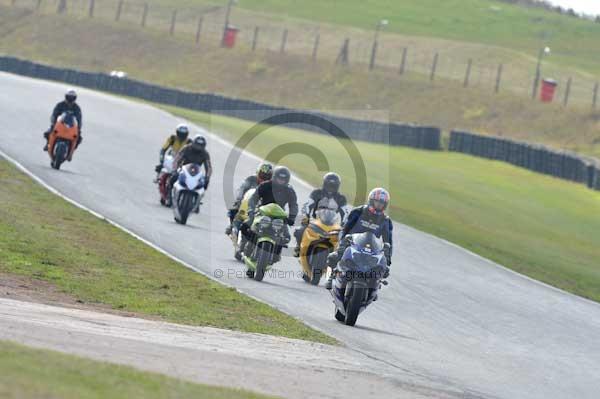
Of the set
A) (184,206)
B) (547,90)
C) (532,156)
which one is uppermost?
(547,90)

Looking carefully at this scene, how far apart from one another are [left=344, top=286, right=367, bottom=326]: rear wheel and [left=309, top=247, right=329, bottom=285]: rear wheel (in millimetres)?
2601

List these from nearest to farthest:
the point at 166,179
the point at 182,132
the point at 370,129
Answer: the point at 166,179
the point at 182,132
the point at 370,129

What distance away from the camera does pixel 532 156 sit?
148ft

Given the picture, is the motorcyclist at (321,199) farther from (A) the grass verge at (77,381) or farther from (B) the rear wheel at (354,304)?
(A) the grass verge at (77,381)

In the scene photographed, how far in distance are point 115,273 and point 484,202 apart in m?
21.4

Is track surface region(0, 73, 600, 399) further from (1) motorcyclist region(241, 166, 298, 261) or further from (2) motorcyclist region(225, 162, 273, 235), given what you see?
(1) motorcyclist region(241, 166, 298, 261)

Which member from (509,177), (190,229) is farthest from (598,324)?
(509,177)

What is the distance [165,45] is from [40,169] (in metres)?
54.0

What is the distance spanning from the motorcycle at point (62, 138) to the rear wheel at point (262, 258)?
10263mm

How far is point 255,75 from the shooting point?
2879 inches

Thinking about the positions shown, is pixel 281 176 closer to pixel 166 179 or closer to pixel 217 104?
pixel 166 179

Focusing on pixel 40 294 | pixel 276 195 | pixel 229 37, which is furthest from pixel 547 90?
pixel 40 294

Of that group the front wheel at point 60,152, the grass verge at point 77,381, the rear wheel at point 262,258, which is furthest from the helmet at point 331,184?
the front wheel at point 60,152

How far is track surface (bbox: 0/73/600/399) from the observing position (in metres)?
13.2
